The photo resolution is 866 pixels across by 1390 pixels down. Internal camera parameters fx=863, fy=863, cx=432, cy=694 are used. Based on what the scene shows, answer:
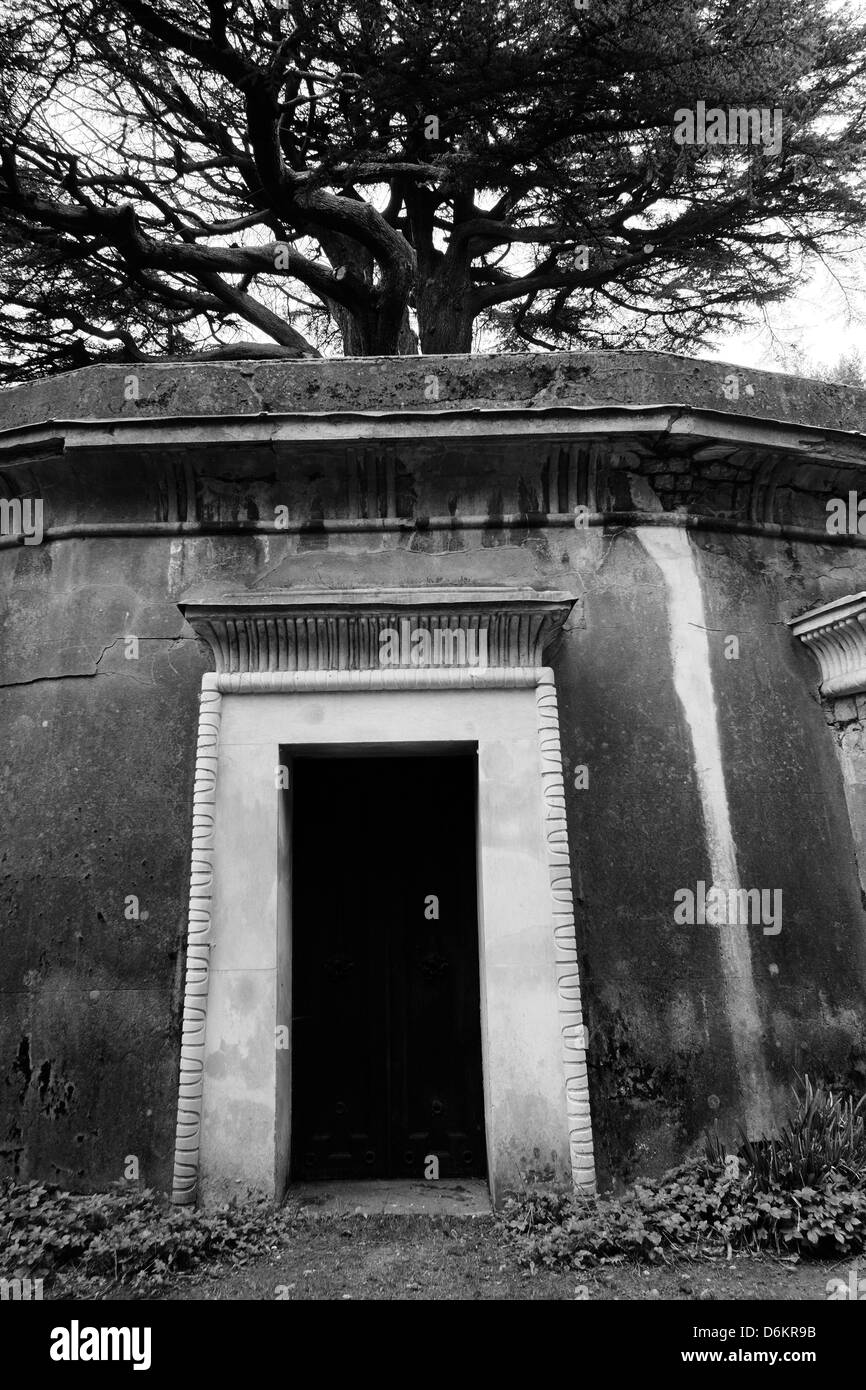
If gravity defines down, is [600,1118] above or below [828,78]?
below

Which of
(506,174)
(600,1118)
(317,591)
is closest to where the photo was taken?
(600,1118)

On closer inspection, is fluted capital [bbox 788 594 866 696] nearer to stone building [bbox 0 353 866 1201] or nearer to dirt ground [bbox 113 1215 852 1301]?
stone building [bbox 0 353 866 1201]

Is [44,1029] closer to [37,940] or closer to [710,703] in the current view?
[37,940]

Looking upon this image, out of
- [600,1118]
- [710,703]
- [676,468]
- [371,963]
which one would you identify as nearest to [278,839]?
[371,963]

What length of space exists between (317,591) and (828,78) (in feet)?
23.5

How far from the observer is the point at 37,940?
4742mm

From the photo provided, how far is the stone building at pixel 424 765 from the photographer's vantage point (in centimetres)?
454
